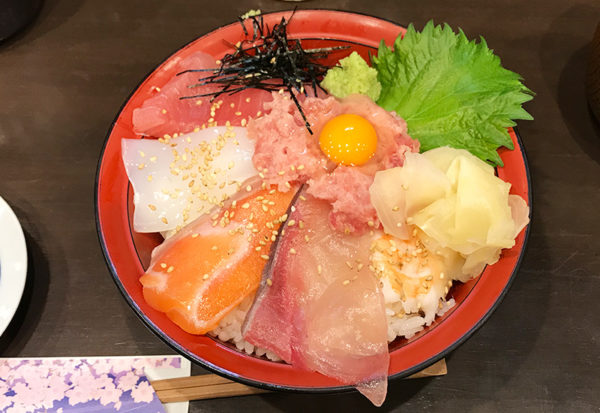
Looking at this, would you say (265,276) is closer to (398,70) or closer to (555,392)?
(398,70)

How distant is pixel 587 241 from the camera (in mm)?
2129

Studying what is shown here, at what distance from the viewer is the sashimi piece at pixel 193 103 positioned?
192 centimetres

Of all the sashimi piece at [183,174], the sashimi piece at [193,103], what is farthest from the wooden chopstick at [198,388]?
the sashimi piece at [193,103]

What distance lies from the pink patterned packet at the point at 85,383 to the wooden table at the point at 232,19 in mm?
53

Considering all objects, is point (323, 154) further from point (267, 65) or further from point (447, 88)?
point (447, 88)

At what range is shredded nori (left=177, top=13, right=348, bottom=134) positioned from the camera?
6.55 feet

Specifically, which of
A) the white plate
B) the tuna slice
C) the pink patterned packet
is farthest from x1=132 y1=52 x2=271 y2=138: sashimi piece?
the pink patterned packet

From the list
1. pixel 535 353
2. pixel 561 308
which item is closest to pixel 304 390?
pixel 535 353

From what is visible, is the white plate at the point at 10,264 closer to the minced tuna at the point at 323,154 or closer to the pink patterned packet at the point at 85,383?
the pink patterned packet at the point at 85,383

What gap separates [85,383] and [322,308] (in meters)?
1.02

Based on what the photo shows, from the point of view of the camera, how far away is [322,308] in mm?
1594

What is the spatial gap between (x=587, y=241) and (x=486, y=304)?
0.91 metres

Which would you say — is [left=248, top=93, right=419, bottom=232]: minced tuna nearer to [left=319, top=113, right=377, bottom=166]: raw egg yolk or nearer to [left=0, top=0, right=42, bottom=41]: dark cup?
[left=319, top=113, right=377, bottom=166]: raw egg yolk

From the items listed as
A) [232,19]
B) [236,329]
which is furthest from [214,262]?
[232,19]
